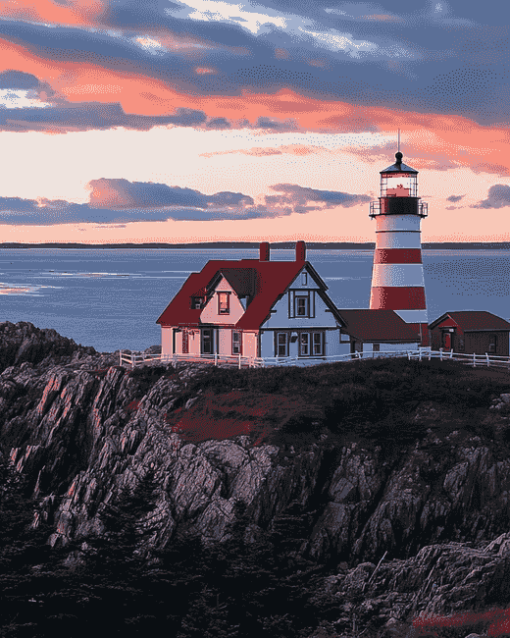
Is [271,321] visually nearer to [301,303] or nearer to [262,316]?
[262,316]

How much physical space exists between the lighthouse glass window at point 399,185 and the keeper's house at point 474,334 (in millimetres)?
7998

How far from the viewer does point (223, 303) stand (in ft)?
176

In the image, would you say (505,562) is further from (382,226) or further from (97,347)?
(97,347)

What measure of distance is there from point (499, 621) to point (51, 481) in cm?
2518

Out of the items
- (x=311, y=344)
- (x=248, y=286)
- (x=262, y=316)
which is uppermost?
(x=248, y=286)

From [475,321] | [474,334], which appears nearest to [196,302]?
[474,334]

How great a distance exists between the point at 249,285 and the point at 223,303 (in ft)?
6.02

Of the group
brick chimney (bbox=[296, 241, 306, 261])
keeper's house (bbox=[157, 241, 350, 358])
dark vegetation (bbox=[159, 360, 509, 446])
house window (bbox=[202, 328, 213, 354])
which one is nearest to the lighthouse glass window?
brick chimney (bbox=[296, 241, 306, 261])

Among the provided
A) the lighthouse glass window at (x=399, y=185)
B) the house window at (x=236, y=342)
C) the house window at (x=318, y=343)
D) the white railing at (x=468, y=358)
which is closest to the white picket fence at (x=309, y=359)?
the white railing at (x=468, y=358)

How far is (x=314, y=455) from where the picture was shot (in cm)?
4078

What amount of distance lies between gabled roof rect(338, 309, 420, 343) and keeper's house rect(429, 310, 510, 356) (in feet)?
7.55

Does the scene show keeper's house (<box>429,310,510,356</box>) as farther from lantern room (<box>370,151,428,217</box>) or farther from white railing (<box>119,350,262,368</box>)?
white railing (<box>119,350,262,368</box>)

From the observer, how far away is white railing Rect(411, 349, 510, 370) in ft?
170

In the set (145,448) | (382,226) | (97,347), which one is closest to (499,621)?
(145,448)
